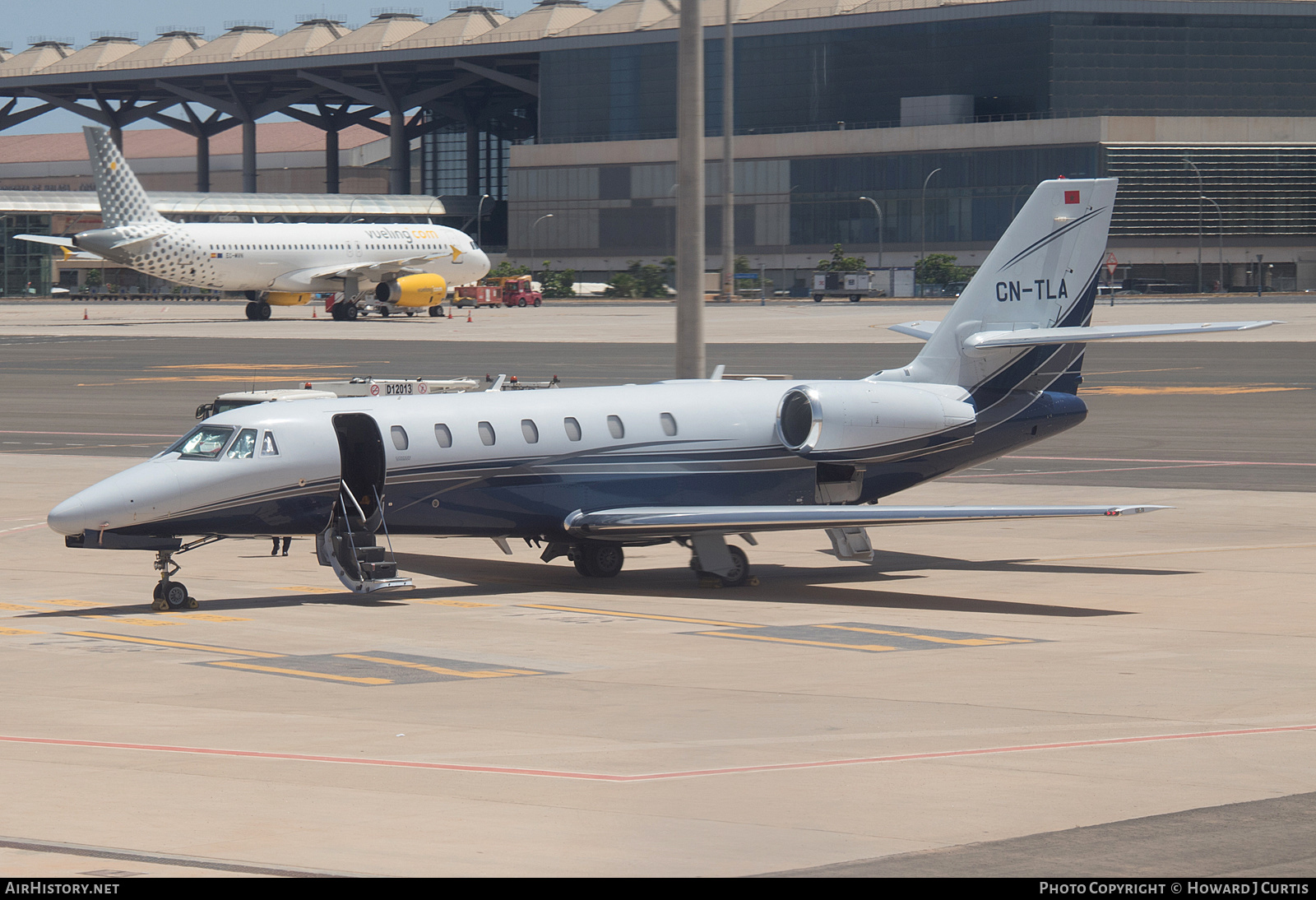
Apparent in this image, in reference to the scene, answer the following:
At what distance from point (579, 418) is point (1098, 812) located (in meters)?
15.1

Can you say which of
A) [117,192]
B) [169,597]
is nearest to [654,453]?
[169,597]

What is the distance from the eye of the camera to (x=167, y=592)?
24.1 m

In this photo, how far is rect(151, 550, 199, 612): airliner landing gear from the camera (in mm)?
24109

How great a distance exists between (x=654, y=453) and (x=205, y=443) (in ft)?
21.7

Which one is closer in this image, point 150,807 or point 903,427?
point 150,807

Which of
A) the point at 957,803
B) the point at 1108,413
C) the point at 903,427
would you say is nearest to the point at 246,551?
the point at 903,427

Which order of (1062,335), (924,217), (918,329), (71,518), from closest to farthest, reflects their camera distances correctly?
(71,518), (1062,335), (918,329), (924,217)

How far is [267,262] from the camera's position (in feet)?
363

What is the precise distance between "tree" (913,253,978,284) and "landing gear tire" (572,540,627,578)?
146 m

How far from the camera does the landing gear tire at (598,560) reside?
90.0 ft

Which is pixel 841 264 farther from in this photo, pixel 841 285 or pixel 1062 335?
pixel 1062 335

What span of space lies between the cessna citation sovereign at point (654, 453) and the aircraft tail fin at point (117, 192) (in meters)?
81.0

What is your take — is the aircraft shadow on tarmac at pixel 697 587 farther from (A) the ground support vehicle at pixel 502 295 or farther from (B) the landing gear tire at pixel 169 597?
(A) the ground support vehicle at pixel 502 295
